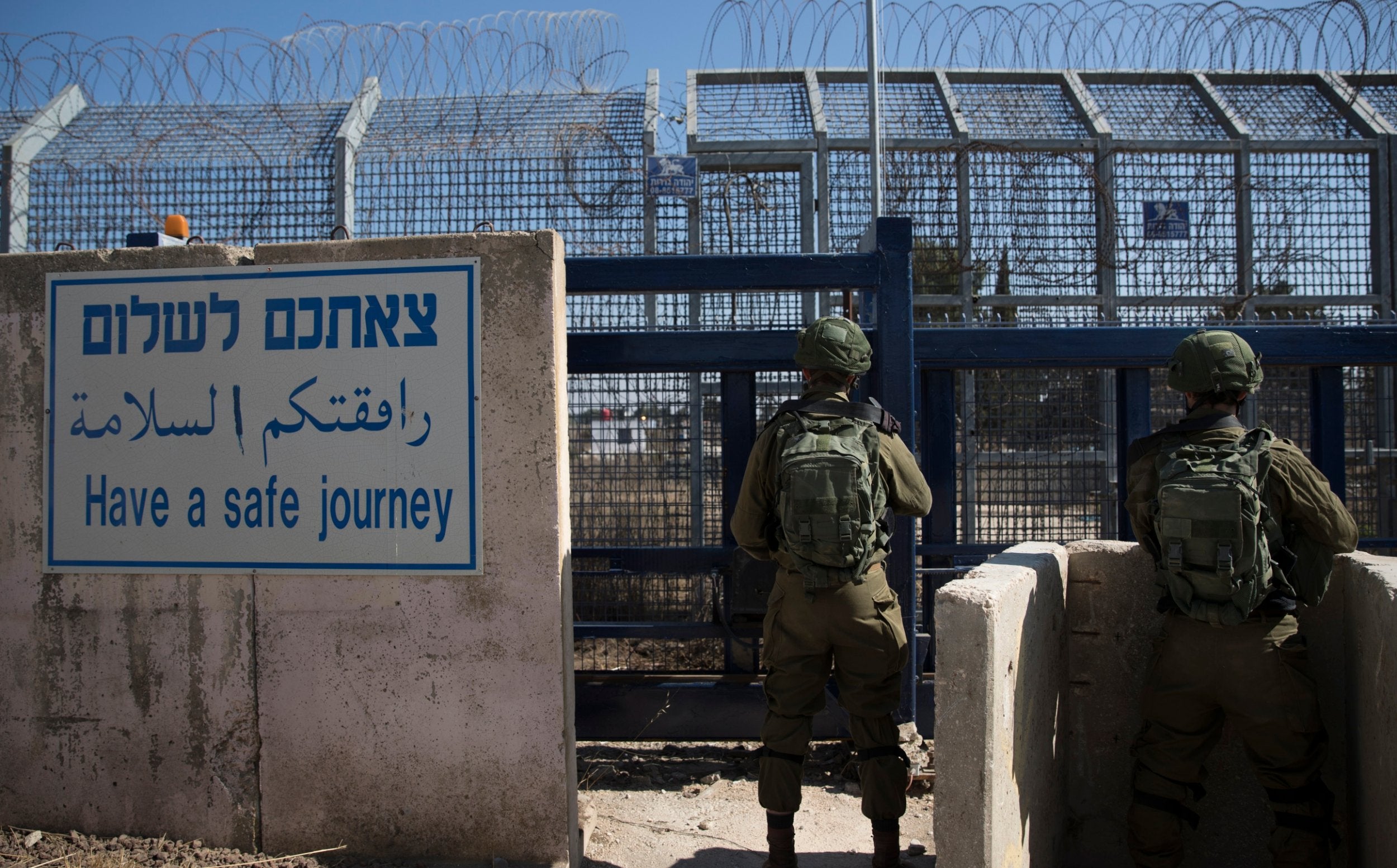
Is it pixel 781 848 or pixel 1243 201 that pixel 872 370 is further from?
pixel 1243 201

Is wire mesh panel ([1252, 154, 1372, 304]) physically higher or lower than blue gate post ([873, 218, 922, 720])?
higher

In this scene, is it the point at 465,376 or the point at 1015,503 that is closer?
the point at 465,376

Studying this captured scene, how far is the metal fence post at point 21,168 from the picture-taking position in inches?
233

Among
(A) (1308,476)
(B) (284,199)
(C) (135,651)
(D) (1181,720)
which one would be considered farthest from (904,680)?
(B) (284,199)

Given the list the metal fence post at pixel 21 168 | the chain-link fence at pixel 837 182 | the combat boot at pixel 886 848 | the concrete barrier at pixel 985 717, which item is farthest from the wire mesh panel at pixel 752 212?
the metal fence post at pixel 21 168

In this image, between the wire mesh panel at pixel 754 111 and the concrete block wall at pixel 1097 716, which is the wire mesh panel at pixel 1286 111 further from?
the concrete block wall at pixel 1097 716

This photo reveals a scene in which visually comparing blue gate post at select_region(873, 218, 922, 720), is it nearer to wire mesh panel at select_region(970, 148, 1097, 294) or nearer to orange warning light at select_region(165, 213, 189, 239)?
orange warning light at select_region(165, 213, 189, 239)

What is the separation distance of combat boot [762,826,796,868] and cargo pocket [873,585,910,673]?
596 millimetres

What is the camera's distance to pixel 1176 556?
2479 mm

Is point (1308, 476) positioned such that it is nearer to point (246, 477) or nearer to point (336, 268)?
point (336, 268)

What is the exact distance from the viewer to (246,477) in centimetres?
→ 287

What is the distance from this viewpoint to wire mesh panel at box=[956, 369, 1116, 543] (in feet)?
13.7

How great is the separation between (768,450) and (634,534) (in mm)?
1233

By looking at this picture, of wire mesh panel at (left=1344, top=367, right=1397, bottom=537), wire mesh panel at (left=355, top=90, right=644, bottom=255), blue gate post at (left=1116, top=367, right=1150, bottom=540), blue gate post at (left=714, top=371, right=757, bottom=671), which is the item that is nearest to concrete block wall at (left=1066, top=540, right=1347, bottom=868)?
blue gate post at (left=1116, top=367, right=1150, bottom=540)
